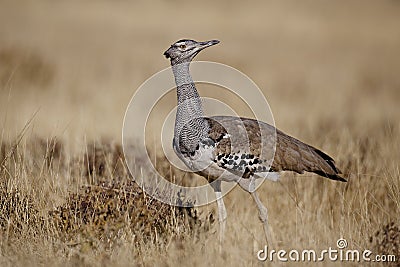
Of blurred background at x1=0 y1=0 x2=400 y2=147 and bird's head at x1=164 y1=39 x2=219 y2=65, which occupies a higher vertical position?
blurred background at x1=0 y1=0 x2=400 y2=147

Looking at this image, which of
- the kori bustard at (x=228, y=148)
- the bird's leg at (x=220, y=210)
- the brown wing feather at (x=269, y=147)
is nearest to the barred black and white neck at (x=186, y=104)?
the kori bustard at (x=228, y=148)

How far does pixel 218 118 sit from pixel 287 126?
368cm

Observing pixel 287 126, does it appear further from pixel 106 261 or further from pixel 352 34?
pixel 352 34

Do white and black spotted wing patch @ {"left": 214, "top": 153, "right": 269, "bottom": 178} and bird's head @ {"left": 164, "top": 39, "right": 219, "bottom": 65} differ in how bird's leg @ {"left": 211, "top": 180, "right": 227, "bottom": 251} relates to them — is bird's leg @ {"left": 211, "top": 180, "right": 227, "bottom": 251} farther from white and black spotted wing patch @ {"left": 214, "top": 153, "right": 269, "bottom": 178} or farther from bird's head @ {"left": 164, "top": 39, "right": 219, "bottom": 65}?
bird's head @ {"left": 164, "top": 39, "right": 219, "bottom": 65}

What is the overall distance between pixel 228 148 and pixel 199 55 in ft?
25.8

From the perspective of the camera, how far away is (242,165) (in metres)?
4.37

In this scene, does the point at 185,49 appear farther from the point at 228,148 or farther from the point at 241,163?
the point at 241,163

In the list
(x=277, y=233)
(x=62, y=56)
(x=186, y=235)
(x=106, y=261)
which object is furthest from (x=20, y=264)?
(x=62, y=56)
